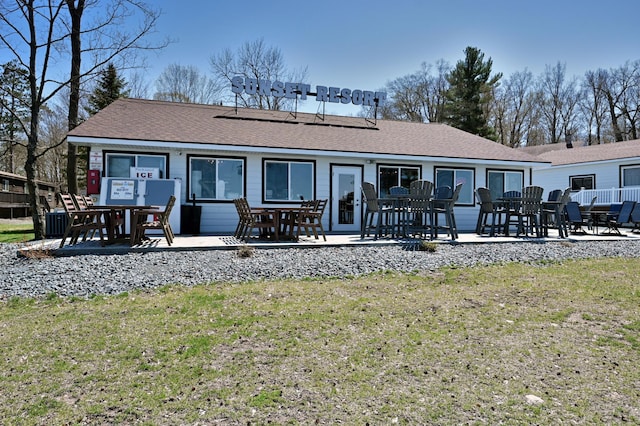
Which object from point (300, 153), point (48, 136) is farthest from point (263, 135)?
point (48, 136)

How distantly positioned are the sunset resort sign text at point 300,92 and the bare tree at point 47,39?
3301 mm

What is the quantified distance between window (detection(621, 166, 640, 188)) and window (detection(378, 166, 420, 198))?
418 inches

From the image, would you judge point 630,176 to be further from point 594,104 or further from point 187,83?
point 187,83

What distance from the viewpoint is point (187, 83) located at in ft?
91.9

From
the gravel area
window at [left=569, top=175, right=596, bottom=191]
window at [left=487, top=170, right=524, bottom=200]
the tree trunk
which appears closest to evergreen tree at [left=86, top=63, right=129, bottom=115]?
the tree trunk

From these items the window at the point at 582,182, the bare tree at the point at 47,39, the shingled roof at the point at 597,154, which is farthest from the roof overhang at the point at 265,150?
the window at the point at 582,182

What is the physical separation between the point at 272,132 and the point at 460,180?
20.4 ft

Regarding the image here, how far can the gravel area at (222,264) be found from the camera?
4984 millimetres

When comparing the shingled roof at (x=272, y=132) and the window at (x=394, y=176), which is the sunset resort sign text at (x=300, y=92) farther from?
the window at (x=394, y=176)

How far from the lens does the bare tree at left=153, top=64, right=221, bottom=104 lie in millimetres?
27812

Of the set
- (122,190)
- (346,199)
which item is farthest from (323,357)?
(346,199)

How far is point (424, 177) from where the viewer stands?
518 inches

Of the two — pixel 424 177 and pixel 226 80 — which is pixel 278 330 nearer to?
pixel 424 177

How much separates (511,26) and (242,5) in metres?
10.3
